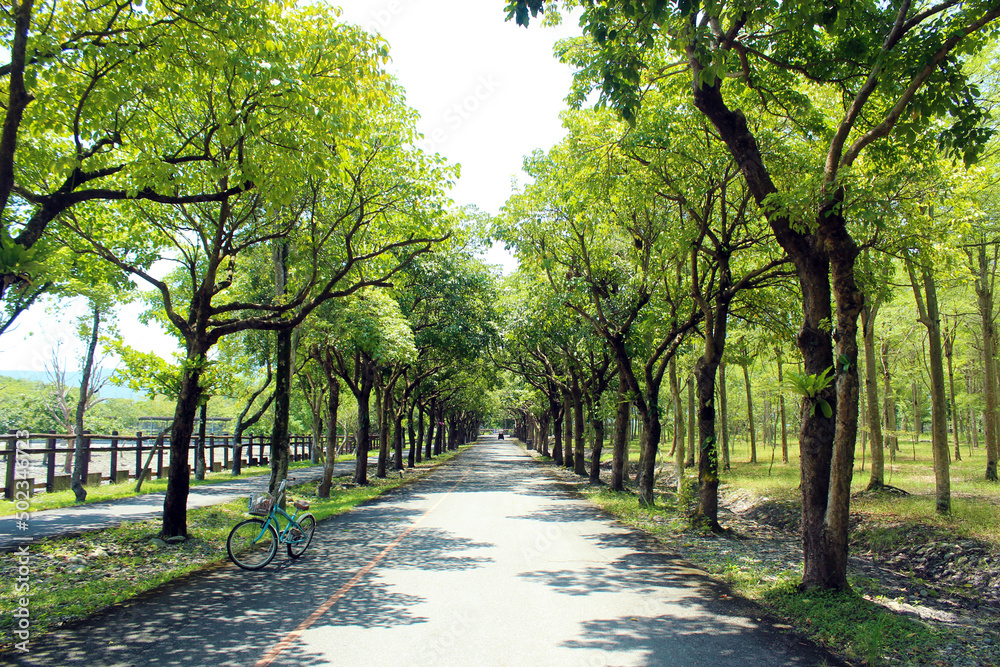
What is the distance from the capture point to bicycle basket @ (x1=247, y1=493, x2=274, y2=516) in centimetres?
989

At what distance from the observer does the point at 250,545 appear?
32.4ft

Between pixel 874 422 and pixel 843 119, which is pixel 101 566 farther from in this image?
pixel 874 422

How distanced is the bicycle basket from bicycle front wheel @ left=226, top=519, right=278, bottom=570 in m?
0.18

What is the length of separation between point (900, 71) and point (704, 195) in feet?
17.4

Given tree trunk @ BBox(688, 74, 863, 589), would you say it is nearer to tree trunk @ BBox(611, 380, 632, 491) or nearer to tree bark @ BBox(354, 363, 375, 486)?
tree trunk @ BBox(611, 380, 632, 491)

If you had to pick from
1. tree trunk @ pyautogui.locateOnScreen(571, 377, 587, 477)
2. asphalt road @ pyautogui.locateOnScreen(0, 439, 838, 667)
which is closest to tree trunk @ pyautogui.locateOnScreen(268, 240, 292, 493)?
asphalt road @ pyautogui.locateOnScreen(0, 439, 838, 667)

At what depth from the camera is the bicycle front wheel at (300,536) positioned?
1010 centimetres

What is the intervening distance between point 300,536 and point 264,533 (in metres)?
0.62

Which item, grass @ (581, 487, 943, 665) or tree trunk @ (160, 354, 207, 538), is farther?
tree trunk @ (160, 354, 207, 538)

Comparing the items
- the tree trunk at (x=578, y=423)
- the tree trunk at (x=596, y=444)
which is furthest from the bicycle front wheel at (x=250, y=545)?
the tree trunk at (x=578, y=423)

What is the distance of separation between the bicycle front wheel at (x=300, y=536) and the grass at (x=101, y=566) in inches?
47.6

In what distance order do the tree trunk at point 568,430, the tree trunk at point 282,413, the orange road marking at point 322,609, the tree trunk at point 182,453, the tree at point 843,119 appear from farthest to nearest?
1. the tree trunk at point 568,430
2. the tree trunk at point 282,413
3. the tree trunk at point 182,453
4. the tree at point 843,119
5. the orange road marking at point 322,609

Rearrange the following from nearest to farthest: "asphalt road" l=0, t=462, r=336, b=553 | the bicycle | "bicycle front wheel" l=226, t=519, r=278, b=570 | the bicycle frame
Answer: "bicycle front wheel" l=226, t=519, r=278, b=570
the bicycle
the bicycle frame
"asphalt road" l=0, t=462, r=336, b=553

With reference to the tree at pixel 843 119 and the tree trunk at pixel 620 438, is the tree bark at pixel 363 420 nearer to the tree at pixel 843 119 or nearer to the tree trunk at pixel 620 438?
the tree trunk at pixel 620 438
